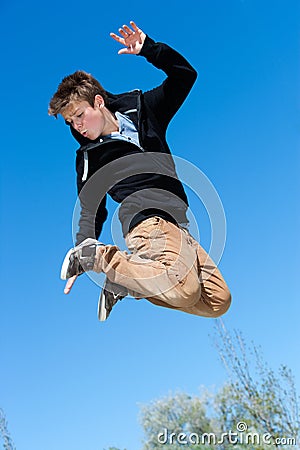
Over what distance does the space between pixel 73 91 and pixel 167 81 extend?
45 cm

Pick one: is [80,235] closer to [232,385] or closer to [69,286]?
[69,286]

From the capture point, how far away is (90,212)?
3223mm

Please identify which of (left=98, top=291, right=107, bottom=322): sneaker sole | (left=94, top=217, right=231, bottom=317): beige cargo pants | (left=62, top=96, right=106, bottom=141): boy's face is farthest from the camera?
(left=98, top=291, right=107, bottom=322): sneaker sole

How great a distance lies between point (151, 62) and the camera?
9.71 feet

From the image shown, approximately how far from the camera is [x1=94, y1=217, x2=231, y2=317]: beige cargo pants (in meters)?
2.94

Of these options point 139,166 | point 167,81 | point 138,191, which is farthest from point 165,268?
point 167,81

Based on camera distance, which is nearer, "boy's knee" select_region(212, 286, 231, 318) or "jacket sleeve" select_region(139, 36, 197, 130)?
"jacket sleeve" select_region(139, 36, 197, 130)

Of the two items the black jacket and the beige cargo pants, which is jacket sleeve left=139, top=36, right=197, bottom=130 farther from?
the beige cargo pants

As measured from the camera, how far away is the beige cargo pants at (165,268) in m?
2.94

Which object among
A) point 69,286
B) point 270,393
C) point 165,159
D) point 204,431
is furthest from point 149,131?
point 204,431

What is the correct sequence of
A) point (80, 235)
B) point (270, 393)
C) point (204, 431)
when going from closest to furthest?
point (80, 235) < point (270, 393) < point (204, 431)

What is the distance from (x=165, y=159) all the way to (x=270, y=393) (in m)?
7.47

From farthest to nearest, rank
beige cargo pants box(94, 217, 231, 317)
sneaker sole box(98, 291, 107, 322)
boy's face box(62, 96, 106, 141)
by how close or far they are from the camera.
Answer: sneaker sole box(98, 291, 107, 322) < boy's face box(62, 96, 106, 141) < beige cargo pants box(94, 217, 231, 317)

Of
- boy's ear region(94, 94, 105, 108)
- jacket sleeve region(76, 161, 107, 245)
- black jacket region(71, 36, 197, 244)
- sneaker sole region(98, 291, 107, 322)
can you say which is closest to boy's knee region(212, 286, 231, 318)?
black jacket region(71, 36, 197, 244)
